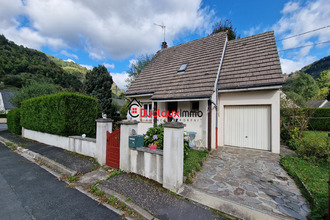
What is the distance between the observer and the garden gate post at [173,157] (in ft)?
10.8

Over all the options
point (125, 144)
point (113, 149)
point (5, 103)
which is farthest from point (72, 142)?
point (5, 103)

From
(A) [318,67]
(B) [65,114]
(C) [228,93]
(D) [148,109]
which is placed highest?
(A) [318,67]

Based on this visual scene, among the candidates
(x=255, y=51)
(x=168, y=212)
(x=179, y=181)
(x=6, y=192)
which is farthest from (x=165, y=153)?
(x=255, y=51)

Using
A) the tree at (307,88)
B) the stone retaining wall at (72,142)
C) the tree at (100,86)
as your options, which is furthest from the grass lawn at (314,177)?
the tree at (307,88)

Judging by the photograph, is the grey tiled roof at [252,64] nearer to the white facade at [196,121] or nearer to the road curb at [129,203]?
the white facade at [196,121]

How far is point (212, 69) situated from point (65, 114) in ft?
25.9

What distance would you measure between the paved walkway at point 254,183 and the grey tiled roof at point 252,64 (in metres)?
3.44

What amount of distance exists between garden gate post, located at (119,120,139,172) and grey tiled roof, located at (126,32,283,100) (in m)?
3.31

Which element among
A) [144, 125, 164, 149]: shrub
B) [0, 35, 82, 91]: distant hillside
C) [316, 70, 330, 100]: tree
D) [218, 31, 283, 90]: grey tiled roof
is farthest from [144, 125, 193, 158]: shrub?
[316, 70, 330, 100]: tree

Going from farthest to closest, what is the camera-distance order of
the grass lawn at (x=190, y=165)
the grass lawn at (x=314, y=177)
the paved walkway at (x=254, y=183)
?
the grass lawn at (x=190, y=165), the paved walkway at (x=254, y=183), the grass lawn at (x=314, y=177)

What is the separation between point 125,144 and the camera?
14.2ft

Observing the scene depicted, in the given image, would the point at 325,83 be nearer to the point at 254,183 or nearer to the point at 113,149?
the point at 254,183

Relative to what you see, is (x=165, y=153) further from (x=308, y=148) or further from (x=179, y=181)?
(x=308, y=148)

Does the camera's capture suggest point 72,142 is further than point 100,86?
No
